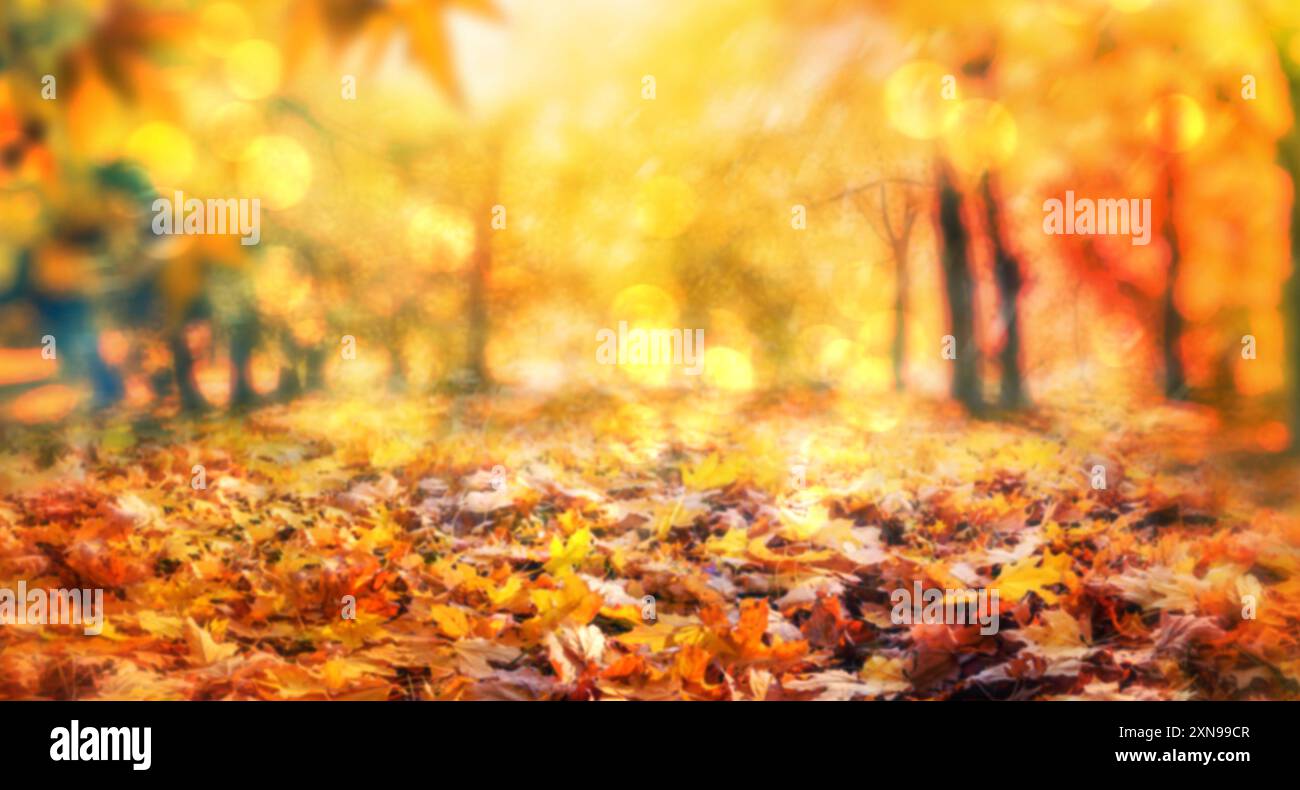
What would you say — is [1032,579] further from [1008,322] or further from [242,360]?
[242,360]

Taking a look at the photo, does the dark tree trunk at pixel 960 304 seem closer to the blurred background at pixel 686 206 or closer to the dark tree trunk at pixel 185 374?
the blurred background at pixel 686 206

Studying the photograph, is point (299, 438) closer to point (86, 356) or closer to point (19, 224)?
point (86, 356)

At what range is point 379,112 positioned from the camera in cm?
327

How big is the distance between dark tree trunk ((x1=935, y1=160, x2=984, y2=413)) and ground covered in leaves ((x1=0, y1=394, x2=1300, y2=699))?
0.32ft

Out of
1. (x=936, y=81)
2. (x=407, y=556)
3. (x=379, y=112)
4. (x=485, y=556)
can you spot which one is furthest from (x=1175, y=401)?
(x=379, y=112)

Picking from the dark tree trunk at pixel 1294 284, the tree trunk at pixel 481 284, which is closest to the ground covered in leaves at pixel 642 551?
the tree trunk at pixel 481 284

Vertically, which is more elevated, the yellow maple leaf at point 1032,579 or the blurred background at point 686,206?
the blurred background at point 686,206

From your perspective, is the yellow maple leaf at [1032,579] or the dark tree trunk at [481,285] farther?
the dark tree trunk at [481,285]

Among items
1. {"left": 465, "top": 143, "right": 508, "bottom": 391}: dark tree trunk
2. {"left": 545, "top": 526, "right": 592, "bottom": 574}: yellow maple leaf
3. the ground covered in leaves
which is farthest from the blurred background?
{"left": 545, "top": 526, "right": 592, "bottom": 574}: yellow maple leaf

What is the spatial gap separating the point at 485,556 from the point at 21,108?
6.47 feet

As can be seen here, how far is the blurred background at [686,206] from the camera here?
3.23 m

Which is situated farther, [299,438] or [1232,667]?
[299,438]

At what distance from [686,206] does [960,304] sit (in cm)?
95

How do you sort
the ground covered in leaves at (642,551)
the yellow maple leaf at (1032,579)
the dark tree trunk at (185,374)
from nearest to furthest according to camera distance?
1. the ground covered in leaves at (642,551)
2. the yellow maple leaf at (1032,579)
3. the dark tree trunk at (185,374)
